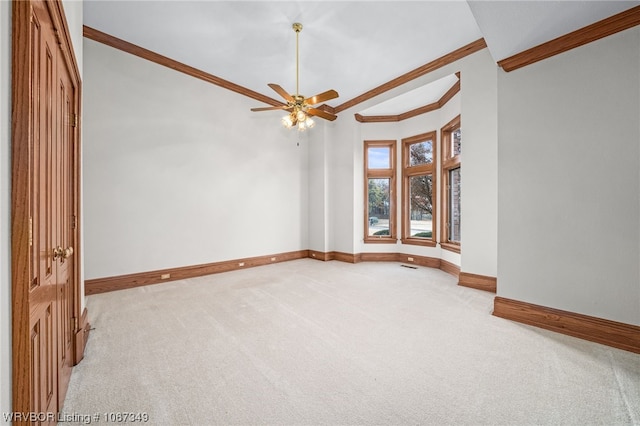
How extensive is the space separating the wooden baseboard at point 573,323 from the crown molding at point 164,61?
5.34m

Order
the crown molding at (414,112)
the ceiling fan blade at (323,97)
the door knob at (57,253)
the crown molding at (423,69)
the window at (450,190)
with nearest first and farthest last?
the door knob at (57,253)
the ceiling fan blade at (323,97)
the crown molding at (423,69)
the crown molding at (414,112)
the window at (450,190)

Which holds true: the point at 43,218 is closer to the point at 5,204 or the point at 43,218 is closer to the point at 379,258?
the point at 5,204

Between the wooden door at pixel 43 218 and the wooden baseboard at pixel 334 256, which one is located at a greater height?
the wooden door at pixel 43 218

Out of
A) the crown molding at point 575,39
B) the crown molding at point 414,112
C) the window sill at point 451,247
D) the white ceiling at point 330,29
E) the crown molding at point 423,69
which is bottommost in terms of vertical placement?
the window sill at point 451,247

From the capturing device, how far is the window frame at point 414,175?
559 centimetres

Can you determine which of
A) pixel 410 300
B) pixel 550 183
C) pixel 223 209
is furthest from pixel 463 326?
pixel 223 209

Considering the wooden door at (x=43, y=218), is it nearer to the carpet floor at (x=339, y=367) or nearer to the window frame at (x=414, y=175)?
the carpet floor at (x=339, y=367)

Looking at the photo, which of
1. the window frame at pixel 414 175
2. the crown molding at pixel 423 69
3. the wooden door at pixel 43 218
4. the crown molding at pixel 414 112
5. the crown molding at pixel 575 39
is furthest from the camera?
the window frame at pixel 414 175

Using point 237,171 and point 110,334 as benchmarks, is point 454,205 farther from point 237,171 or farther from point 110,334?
point 110,334

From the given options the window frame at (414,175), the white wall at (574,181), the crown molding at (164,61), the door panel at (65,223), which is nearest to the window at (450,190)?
the window frame at (414,175)

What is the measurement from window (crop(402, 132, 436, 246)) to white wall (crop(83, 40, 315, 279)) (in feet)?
8.88

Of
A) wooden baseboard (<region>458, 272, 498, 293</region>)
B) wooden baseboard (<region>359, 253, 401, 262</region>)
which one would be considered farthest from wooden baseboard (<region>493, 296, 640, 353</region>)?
wooden baseboard (<region>359, 253, 401, 262</region>)

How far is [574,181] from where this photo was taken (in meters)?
2.56

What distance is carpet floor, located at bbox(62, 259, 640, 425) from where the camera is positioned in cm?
161
